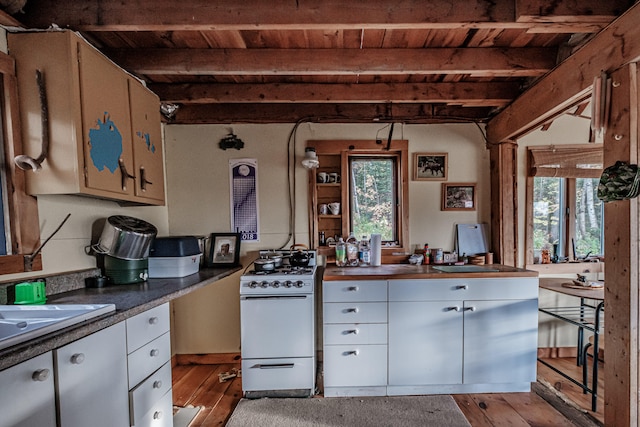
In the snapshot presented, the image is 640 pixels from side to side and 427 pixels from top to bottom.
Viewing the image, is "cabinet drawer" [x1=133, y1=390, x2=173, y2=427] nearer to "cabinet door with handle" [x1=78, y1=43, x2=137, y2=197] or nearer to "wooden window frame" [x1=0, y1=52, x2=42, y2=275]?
"wooden window frame" [x1=0, y1=52, x2=42, y2=275]

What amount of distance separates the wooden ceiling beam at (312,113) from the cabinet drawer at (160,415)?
7.27 ft

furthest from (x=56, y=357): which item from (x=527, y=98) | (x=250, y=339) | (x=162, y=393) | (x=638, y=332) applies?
(x=527, y=98)

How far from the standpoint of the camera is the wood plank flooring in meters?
1.86

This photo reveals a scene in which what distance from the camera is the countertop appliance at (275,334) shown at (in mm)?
2072

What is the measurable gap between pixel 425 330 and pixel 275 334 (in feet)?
3.75

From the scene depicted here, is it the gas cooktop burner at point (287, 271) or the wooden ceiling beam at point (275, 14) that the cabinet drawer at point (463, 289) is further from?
the wooden ceiling beam at point (275, 14)

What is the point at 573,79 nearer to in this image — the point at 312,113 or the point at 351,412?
the point at 312,113

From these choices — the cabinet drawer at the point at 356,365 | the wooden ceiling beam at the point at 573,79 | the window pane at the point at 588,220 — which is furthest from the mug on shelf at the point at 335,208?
the window pane at the point at 588,220

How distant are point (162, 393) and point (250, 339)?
2.20 feet

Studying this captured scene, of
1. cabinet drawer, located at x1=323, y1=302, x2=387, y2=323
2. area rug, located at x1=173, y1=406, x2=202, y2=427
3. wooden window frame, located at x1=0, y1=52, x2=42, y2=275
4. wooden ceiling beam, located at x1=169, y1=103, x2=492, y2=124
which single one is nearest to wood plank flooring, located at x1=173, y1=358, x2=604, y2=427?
area rug, located at x1=173, y1=406, x2=202, y2=427

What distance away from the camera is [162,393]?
149 cm

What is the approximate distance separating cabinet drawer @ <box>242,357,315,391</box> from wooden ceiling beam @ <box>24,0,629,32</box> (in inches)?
87.7

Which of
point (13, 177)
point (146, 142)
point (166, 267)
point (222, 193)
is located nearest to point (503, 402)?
point (166, 267)

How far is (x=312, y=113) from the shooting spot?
265cm
